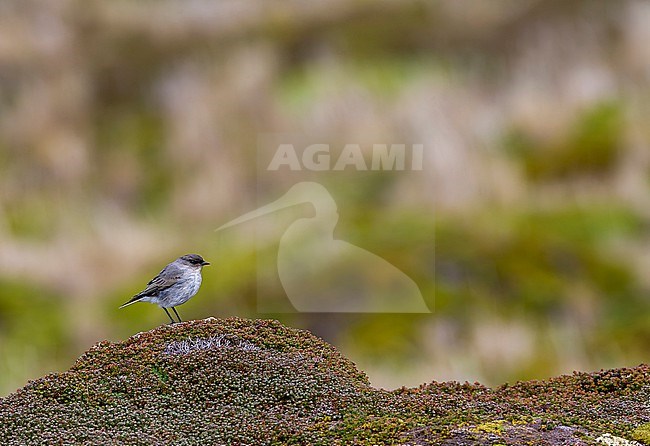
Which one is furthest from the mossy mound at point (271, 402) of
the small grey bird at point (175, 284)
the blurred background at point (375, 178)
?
the blurred background at point (375, 178)

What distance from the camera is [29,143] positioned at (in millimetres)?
23703

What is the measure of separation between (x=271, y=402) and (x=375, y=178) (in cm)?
1187

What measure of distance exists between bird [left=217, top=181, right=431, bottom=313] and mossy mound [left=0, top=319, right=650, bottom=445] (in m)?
5.58

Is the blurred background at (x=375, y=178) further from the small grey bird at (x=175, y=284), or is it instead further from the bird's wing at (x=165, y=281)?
the bird's wing at (x=165, y=281)

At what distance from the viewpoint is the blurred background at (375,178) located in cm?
→ 1523

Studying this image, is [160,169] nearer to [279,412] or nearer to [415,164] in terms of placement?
[415,164]

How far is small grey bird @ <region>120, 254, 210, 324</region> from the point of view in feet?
30.5

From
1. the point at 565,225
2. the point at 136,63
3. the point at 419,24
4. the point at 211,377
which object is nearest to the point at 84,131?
the point at 136,63

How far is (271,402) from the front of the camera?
26.2 ft

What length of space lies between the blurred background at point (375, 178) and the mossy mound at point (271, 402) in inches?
138

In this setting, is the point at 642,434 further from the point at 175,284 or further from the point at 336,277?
the point at 336,277

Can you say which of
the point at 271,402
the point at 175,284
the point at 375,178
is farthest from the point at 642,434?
the point at 375,178

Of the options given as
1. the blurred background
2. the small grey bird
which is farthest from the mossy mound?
the blurred background

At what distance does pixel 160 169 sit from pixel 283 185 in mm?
4422
